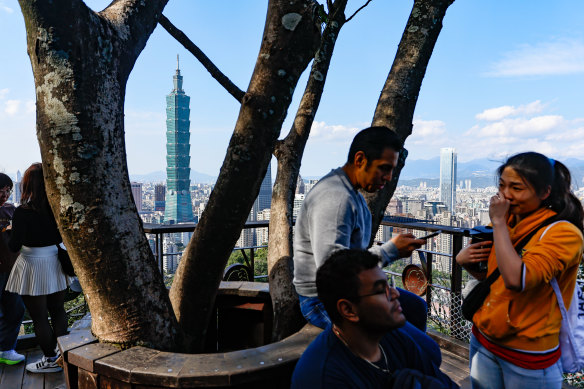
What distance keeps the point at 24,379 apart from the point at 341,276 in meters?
2.81

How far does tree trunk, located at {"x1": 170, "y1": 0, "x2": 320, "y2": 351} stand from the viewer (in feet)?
6.32

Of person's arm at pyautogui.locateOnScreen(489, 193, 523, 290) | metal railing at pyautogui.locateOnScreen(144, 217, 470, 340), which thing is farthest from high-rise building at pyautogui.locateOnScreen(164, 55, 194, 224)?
person's arm at pyautogui.locateOnScreen(489, 193, 523, 290)

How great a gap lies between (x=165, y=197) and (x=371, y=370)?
5447 inches

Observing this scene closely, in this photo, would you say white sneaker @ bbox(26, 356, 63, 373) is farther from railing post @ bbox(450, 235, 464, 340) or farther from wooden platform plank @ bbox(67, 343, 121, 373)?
railing post @ bbox(450, 235, 464, 340)

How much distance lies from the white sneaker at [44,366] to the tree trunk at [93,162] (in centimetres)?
161

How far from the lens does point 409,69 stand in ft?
9.07

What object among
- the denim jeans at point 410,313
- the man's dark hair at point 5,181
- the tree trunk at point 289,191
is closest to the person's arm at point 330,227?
the denim jeans at point 410,313

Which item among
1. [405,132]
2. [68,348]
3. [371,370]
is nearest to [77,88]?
[68,348]

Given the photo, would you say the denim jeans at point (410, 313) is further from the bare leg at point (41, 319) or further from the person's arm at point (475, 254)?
the bare leg at point (41, 319)

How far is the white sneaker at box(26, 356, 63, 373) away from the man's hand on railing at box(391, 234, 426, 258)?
267cm

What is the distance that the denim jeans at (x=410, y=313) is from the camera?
154cm

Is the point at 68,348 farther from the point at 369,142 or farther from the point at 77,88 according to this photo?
the point at 369,142

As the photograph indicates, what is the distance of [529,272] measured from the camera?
1.29 m

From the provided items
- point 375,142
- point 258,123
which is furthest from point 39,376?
point 375,142
